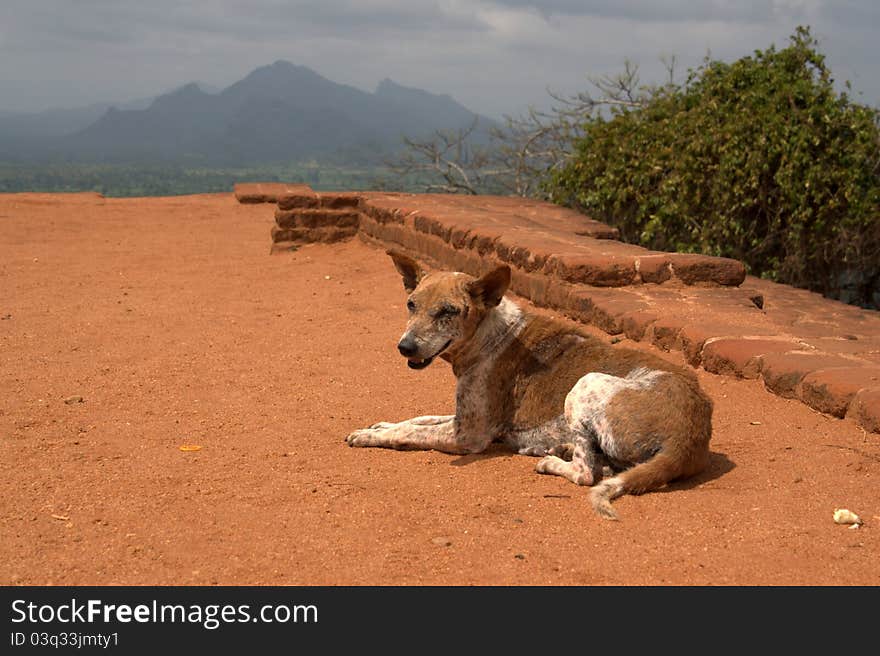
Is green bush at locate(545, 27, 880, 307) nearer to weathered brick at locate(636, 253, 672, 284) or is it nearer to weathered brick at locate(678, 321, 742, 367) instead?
weathered brick at locate(636, 253, 672, 284)

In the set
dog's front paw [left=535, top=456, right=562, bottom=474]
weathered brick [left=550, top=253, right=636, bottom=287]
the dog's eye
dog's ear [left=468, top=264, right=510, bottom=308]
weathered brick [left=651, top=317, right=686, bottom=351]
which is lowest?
dog's front paw [left=535, top=456, right=562, bottom=474]

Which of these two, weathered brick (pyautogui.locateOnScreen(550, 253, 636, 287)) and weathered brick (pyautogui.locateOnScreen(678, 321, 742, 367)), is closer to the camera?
weathered brick (pyautogui.locateOnScreen(678, 321, 742, 367))

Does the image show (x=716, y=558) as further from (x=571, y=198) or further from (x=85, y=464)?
(x=571, y=198)

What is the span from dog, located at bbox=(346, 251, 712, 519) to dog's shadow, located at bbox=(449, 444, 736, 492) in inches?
Answer: 2.1

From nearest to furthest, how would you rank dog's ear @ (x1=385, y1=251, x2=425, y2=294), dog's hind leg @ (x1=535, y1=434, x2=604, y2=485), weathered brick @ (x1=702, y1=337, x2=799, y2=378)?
1. dog's hind leg @ (x1=535, y1=434, x2=604, y2=485)
2. dog's ear @ (x1=385, y1=251, x2=425, y2=294)
3. weathered brick @ (x1=702, y1=337, x2=799, y2=378)

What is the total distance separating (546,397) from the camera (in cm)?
488

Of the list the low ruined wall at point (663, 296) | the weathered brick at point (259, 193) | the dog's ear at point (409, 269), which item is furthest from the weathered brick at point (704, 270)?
the weathered brick at point (259, 193)

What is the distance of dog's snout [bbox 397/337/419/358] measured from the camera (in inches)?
180

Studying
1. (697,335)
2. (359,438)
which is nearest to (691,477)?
(359,438)

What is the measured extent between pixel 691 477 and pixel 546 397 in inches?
33.9

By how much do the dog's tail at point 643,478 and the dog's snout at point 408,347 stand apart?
1111mm

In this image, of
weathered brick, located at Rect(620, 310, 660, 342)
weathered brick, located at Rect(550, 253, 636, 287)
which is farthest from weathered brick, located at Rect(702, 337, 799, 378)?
weathered brick, located at Rect(550, 253, 636, 287)

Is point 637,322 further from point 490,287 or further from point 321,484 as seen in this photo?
point 321,484

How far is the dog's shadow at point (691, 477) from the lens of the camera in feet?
14.4
